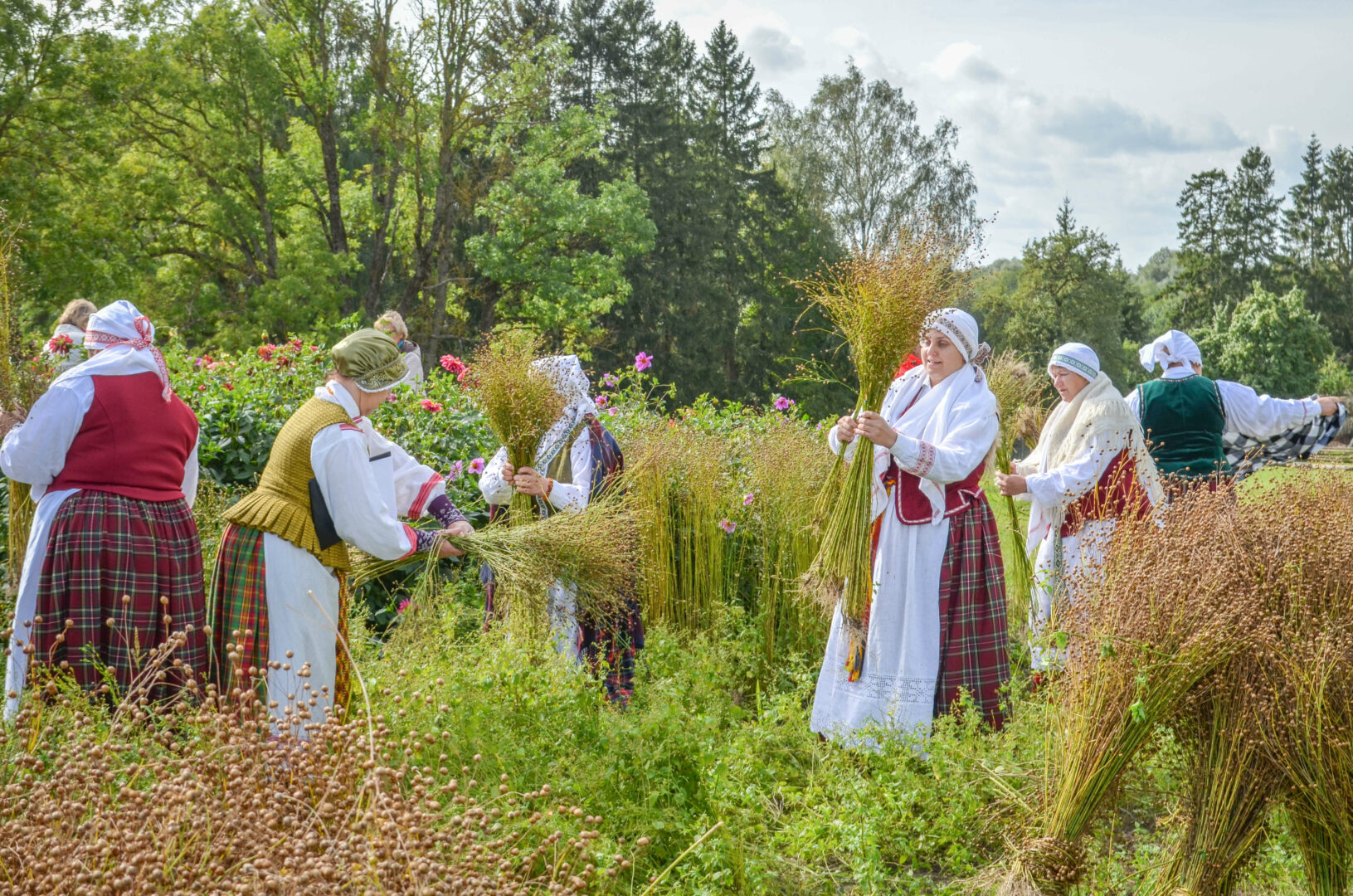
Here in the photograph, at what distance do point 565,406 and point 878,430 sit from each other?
1340 millimetres

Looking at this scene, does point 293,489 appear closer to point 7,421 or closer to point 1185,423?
point 7,421

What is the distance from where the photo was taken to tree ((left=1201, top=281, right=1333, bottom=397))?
42344 mm

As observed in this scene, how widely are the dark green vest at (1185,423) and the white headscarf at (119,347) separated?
16.0 feet

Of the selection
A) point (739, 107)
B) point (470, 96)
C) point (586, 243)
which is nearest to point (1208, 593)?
point (470, 96)

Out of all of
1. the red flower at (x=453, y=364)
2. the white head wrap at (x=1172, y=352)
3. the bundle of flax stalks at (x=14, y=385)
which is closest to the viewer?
the bundle of flax stalks at (x=14, y=385)

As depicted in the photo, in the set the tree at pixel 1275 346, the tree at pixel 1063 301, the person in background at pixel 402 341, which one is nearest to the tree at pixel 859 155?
the tree at pixel 1063 301

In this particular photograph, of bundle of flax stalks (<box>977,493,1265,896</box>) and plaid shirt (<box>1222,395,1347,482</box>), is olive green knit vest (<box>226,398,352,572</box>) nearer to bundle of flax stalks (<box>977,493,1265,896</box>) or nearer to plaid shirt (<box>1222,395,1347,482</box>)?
bundle of flax stalks (<box>977,493,1265,896</box>)

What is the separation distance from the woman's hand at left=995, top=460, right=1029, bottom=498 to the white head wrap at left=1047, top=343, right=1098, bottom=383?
2.07ft

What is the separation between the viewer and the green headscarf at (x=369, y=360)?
3328 mm

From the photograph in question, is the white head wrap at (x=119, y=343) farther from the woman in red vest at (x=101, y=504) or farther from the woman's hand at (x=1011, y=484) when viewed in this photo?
the woman's hand at (x=1011, y=484)

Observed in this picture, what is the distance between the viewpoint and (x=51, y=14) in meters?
17.0

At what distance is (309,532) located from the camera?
3293mm

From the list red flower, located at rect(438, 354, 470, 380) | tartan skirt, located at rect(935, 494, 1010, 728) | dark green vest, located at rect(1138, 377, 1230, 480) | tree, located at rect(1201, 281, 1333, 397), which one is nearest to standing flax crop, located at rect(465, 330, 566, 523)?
tartan skirt, located at rect(935, 494, 1010, 728)

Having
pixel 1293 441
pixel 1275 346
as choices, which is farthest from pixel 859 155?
pixel 1293 441
